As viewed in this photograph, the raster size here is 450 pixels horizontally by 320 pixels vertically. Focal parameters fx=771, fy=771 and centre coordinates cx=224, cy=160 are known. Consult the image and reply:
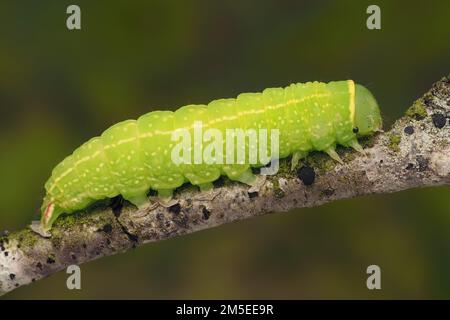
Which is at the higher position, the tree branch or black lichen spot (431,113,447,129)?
black lichen spot (431,113,447,129)

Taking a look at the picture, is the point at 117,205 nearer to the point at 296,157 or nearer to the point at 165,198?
the point at 165,198

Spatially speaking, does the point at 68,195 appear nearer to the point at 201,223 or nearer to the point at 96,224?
the point at 96,224

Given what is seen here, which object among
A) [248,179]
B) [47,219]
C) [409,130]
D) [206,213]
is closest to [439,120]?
[409,130]


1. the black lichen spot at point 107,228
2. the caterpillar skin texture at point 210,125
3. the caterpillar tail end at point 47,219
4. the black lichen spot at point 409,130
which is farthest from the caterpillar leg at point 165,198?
the black lichen spot at point 409,130

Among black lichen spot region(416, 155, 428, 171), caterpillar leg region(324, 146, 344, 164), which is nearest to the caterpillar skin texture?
caterpillar leg region(324, 146, 344, 164)

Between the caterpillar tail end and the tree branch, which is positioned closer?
the tree branch

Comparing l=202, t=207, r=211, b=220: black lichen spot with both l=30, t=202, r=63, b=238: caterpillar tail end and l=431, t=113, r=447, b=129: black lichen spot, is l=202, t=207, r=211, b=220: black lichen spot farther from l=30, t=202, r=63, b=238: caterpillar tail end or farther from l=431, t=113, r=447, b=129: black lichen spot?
l=431, t=113, r=447, b=129: black lichen spot

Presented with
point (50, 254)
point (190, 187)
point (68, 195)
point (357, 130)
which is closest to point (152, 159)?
point (190, 187)
